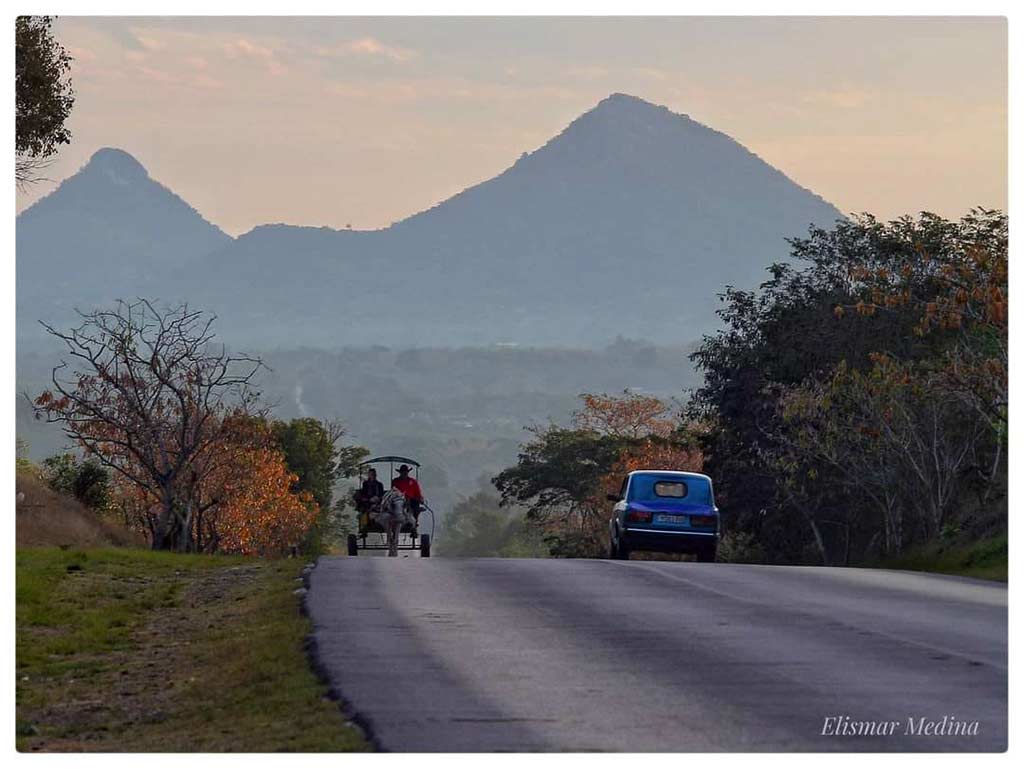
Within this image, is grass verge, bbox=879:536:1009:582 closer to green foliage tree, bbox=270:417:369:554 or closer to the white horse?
the white horse

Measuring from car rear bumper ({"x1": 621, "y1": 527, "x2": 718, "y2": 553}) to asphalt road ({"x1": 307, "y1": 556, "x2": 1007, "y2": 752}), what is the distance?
7394 millimetres

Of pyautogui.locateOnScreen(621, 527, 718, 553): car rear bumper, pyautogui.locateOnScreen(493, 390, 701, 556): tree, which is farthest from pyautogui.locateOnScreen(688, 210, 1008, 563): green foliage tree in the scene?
pyautogui.locateOnScreen(493, 390, 701, 556): tree

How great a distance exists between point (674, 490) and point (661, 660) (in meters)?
17.7

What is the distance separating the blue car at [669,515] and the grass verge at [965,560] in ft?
11.0

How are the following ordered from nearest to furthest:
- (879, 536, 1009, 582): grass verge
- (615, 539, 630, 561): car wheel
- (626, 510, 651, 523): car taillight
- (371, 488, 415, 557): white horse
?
(879, 536, 1009, 582): grass verge
(626, 510, 651, 523): car taillight
(615, 539, 630, 561): car wheel
(371, 488, 415, 557): white horse

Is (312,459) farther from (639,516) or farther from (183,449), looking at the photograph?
(639,516)

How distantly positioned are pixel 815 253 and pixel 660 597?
35.0 m

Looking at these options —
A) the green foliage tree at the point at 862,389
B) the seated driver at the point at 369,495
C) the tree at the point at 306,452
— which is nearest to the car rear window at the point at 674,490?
the green foliage tree at the point at 862,389

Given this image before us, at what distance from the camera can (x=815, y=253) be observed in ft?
181

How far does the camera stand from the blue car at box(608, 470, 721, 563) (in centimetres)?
3250

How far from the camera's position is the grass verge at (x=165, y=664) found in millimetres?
12570

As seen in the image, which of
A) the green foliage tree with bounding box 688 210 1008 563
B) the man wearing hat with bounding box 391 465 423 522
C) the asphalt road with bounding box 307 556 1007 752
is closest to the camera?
the asphalt road with bounding box 307 556 1007 752
